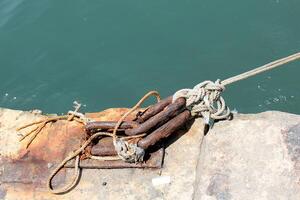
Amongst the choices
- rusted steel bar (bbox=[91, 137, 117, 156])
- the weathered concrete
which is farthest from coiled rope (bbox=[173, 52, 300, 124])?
rusted steel bar (bbox=[91, 137, 117, 156])

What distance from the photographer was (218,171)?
402cm

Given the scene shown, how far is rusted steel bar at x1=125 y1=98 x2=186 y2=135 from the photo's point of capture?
426 centimetres

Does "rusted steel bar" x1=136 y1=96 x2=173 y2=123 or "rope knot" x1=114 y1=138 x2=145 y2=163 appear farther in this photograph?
"rusted steel bar" x1=136 y1=96 x2=173 y2=123

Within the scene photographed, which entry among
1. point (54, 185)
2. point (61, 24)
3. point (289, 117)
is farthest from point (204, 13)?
point (54, 185)

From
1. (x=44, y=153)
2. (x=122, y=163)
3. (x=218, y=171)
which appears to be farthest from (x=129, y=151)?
(x=44, y=153)

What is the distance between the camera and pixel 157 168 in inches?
166

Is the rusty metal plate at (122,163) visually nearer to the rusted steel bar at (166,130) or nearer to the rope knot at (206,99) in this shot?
the rusted steel bar at (166,130)

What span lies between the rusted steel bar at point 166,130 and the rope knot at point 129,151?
0.19ft

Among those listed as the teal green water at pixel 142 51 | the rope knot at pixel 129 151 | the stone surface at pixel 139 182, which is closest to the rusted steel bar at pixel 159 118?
the rope knot at pixel 129 151

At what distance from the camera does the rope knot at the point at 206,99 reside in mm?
4355

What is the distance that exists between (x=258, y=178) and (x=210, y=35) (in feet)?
19.1

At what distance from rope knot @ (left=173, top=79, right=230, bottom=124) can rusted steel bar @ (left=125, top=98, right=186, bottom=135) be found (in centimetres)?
10

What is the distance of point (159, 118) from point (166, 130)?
5.0 inches

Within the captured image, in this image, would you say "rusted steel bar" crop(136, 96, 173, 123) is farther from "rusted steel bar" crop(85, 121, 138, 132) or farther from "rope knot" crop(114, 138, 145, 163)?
"rope knot" crop(114, 138, 145, 163)
